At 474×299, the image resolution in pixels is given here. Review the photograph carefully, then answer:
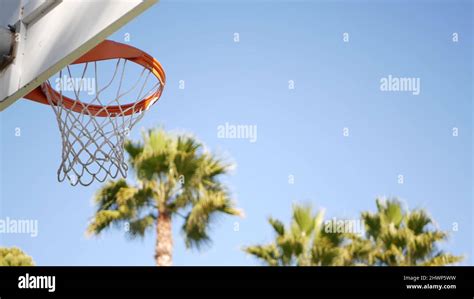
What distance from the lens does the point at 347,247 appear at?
33.8 ft

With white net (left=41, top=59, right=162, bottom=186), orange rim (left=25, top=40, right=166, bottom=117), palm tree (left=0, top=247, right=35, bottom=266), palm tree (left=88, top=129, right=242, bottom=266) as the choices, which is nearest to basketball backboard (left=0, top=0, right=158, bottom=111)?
orange rim (left=25, top=40, right=166, bottom=117)

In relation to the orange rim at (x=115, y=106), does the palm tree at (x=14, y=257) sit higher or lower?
lower

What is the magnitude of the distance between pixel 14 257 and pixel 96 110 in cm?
826

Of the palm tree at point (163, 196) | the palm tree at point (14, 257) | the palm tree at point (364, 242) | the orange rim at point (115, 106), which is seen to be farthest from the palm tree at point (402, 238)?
the orange rim at point (115, 106)

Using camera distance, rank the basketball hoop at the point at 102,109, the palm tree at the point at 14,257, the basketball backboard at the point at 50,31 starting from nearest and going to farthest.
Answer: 1. the basketball backboard at the point at 50,31
2. the basketball hoop at the point at 102,109
3. the palm tree at the point at 14,257

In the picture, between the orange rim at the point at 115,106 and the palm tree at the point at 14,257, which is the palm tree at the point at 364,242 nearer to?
the palm tree at the point at 14,257

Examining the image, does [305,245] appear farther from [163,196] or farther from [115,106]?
[115,106]

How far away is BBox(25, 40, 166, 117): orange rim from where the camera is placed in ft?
10.2

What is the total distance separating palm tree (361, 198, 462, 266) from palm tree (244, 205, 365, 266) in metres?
0.55

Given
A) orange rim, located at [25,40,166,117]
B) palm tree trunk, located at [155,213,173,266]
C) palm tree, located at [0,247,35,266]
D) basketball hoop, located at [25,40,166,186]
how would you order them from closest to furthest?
orange rim, located at [25,40,166,117]
basketball hoop, located at [25,40,166,186]
palm tree trunk, located at [155,213,173,266]
palm tree, located at [0,247,35,266]

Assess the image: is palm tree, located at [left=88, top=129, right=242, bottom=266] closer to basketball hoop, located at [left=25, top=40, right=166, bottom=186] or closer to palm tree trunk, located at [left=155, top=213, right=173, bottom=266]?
palm tree trunk, located at [left=155, top=213, right=173, bottom=266]

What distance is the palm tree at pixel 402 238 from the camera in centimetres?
1035
